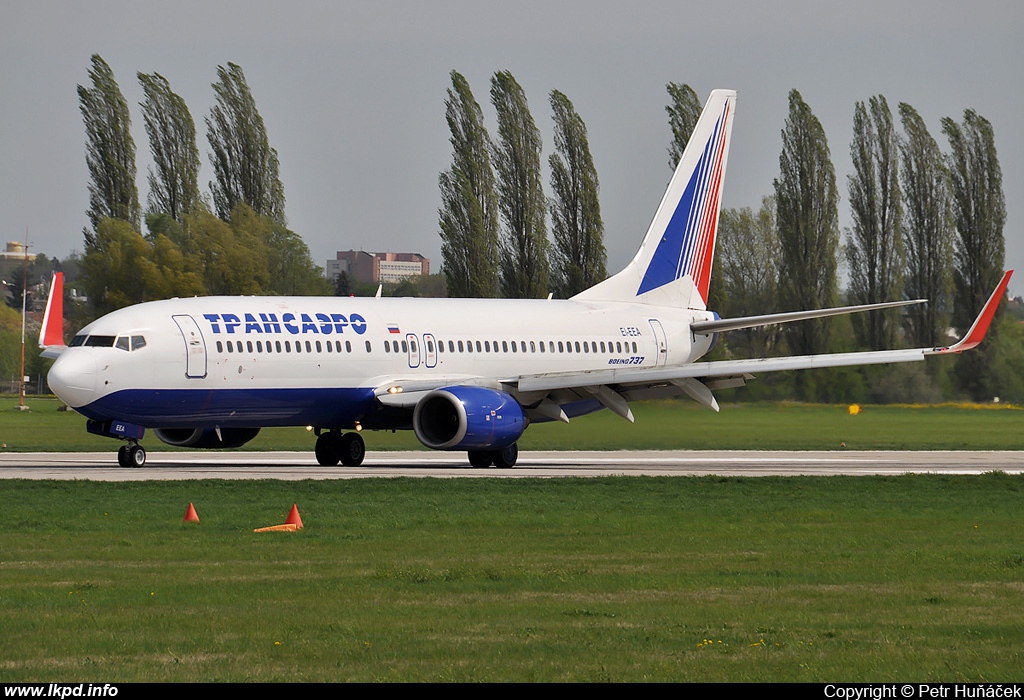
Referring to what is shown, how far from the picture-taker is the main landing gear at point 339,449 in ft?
115

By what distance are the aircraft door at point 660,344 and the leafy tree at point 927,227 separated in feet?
112

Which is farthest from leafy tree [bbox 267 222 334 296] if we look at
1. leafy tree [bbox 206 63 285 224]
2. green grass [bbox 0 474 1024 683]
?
green grass [bbox 0 474 1024 683]

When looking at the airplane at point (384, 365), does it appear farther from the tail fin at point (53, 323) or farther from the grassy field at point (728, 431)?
the grassy field at point (728, 431)

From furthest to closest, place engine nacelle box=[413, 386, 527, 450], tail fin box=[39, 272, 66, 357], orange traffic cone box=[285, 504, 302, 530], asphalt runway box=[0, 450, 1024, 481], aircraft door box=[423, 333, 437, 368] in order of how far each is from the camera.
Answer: tail fin box=[39, 272, 66, 357] < aircraft door box=[423, 333, 437, 368] < engine nacelle box=[413, 386, 527, 450] < asphalt runway box=[0, 450, 1024, 481] < orange traffic cone box=[285, 504, 302, 530]

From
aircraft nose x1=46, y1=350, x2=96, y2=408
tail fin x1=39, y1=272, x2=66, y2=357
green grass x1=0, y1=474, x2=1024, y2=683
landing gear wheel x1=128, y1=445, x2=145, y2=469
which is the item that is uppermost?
tail fin x1=39, y1=272, x2=66, y2=357

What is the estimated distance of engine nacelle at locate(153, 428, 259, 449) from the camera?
33781mm

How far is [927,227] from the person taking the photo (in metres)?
72.5

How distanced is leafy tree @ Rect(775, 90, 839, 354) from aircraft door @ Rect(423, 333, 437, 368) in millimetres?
37951

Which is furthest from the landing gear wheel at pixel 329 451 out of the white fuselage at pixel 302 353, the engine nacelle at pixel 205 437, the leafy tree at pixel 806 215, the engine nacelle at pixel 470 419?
the leafy tree at pixel 806 215

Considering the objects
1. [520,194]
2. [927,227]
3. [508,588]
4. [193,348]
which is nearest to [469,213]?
[520,194]

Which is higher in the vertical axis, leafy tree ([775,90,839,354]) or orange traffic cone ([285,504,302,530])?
leafy tree ([775,90,839,354])

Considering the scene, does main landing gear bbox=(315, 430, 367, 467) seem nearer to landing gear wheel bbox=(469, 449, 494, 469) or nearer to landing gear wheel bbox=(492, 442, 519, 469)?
landing gear wheel bbox=(469, 449, 494, 469)

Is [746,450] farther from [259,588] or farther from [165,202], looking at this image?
[165,202]
